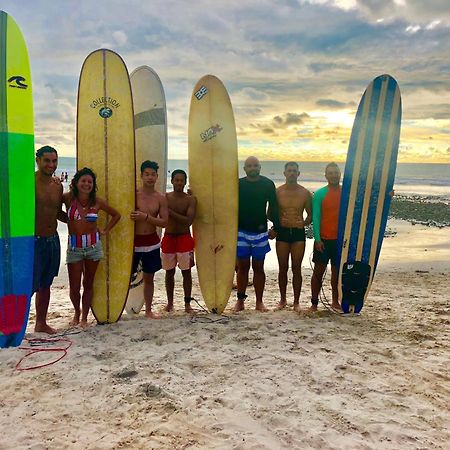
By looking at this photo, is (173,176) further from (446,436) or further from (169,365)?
(446,436)

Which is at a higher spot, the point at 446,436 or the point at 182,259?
the point at 182,259

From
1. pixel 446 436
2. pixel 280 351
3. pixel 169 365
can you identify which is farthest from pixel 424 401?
pixel 169 365

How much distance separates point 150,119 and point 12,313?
8.35ft

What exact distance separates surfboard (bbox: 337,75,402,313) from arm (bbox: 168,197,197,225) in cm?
154

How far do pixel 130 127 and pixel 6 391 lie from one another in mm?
2575

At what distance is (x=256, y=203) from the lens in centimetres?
448

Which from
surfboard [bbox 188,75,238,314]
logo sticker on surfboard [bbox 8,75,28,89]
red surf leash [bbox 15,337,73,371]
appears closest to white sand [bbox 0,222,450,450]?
red surf leash [bbox 15,337,73,371]

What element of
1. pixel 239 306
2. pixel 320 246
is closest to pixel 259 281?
pixel 239 306

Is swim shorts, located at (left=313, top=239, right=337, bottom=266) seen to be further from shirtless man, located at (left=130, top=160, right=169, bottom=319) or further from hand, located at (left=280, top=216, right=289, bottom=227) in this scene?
shirtless man, located at (left=130, top=160, right=169, bottom=319)

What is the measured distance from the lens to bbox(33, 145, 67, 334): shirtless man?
148 inches

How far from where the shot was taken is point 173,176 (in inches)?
169

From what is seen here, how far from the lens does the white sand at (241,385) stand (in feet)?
7.94

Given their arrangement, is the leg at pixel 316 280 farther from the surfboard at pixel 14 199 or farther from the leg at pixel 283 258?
the surfboard at pixel 14 199

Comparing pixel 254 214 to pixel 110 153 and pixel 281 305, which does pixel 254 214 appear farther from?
pixel 110 153
